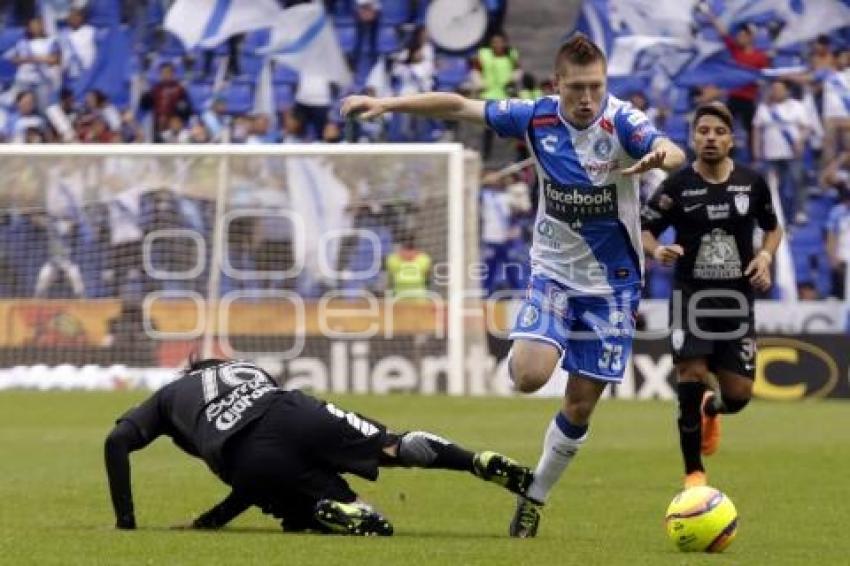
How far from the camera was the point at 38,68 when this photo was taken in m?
29.7

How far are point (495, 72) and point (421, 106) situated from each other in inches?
684

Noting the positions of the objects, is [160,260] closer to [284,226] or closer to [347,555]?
[284,226]

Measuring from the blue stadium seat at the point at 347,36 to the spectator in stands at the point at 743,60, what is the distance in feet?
16.8

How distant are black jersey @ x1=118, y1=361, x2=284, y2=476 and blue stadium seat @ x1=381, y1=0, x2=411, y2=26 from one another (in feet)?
65.1

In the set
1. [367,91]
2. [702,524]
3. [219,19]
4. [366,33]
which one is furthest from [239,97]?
[702,524]

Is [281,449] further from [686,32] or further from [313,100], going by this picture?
[313,100]

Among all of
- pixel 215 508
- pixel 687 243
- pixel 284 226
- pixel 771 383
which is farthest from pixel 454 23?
pixel 215 508

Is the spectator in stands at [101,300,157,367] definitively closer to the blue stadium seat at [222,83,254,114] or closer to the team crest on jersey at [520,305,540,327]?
the blue stadium seat at [222,83,254,114]

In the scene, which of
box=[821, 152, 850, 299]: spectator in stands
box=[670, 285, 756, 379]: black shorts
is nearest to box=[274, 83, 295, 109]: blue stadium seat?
box=[821, 152, 850, 299]: spectator in stands

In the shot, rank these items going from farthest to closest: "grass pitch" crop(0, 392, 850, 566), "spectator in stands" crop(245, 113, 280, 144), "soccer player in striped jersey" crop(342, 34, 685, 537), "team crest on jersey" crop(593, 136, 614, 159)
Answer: "spectator in stands" crop(245, 113, 280, 144), "team crest on jersey" crop(593, 136, 614, 159), "soccer player in striped jersey" crop(342, 34, 685, 537), "grass pitch" crop(0, 392, 850, 566)

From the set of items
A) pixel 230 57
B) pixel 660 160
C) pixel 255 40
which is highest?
pixel 255 40

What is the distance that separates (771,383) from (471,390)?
3.51m

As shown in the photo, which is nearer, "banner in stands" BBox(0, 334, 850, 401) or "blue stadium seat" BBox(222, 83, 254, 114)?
"banner in stands" BBox(0, 334, 850, 401)

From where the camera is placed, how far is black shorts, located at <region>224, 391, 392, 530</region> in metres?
9.62
